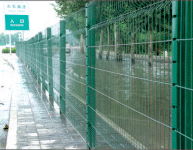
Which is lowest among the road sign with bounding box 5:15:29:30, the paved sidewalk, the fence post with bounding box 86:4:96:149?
the paved sidewalk

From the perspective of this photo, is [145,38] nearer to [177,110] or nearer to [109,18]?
[177,110]

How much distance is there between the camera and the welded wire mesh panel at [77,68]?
569 cm

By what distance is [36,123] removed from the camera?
7.23m

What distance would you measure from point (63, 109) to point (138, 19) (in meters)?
5.21

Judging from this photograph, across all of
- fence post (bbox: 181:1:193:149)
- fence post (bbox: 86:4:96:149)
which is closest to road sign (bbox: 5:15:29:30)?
fence post (bbox: 86:4:96:149)

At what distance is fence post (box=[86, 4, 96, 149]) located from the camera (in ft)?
16.0

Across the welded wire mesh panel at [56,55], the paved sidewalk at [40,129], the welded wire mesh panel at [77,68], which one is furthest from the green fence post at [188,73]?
the welded wire mesh panel at [56,55]

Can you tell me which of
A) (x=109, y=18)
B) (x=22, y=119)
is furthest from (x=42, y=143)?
(x=109, y=18)

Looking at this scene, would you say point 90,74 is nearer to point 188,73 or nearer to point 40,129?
point 40,129

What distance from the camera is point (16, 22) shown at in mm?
36719

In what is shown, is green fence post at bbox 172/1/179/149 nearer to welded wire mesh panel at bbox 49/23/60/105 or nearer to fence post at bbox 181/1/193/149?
fence post at bbox 181/1/193/149

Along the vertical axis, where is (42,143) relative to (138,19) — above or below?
below

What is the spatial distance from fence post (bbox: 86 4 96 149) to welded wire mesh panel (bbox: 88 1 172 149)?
1.6 inches

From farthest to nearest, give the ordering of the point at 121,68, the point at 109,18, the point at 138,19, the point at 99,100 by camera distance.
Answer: the point at 99,100, the point at 109,18, the point at 121,68, the point at 138,19
